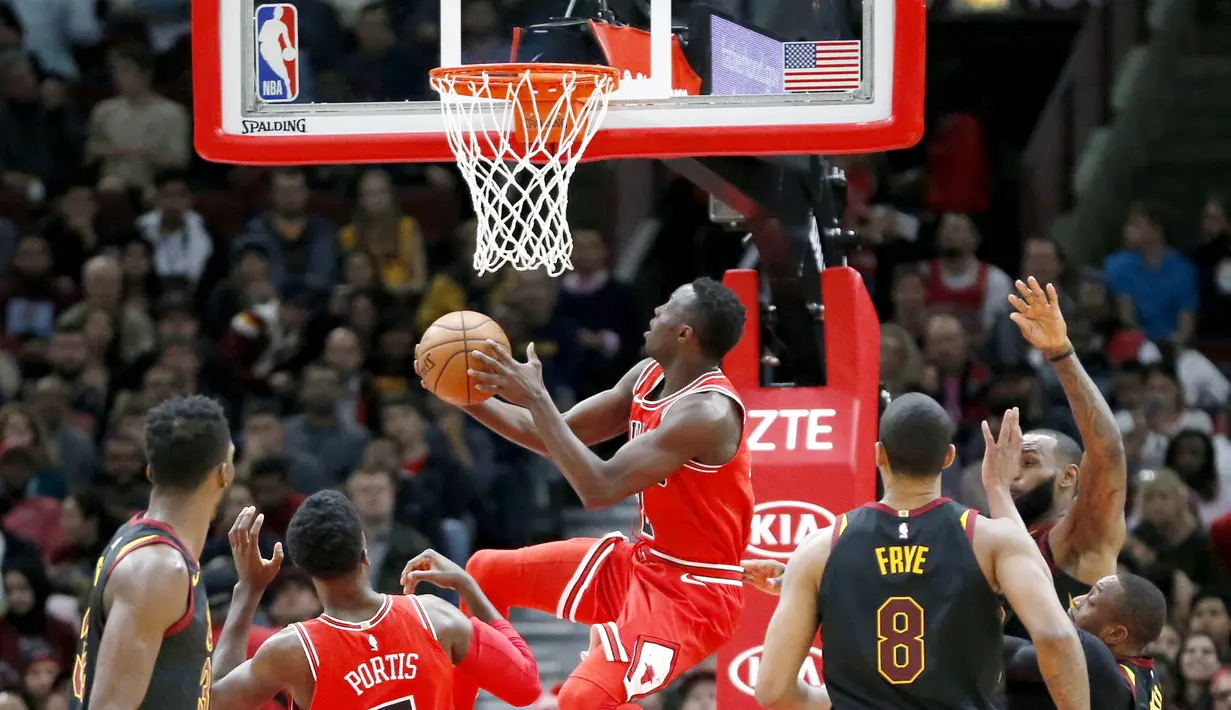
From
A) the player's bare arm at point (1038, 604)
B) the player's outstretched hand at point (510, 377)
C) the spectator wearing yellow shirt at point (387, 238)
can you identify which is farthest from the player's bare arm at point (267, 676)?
the spectator wearing yellow shirt at point (387, 238)

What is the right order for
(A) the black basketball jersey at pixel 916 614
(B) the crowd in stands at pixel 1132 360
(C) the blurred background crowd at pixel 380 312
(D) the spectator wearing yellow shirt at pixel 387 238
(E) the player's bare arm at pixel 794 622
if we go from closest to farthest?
(A) the black basketball jersey at pixel 916 614
(E) the player's bare arm at pixel 794 622
(B) the crowd in stands at pixel 1132 360
(C) the blurred background crowd at pixel 380 312
(D) the spectator wearing yellow shirt at pixel 387 238

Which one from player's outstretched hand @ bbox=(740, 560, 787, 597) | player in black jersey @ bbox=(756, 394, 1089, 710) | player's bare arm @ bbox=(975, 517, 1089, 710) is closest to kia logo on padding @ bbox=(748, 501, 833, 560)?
player's outstretched hand @ bbox=(740, 560, 787, 597)

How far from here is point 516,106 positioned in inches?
265

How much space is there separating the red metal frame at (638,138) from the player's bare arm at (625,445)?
0.96 m

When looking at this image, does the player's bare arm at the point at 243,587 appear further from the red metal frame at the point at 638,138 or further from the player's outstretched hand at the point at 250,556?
the red metal frame at the point at 638,138

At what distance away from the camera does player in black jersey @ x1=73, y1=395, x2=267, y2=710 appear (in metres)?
5.08

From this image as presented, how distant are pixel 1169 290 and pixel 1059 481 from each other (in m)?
6.31

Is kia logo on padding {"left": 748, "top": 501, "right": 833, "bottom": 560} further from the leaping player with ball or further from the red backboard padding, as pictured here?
the leaping player with ball

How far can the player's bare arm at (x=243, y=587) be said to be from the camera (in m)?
5.84

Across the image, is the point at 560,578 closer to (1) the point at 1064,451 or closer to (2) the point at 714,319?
(2) the point at 714,319

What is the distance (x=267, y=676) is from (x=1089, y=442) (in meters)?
2.54

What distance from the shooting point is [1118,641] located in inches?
230

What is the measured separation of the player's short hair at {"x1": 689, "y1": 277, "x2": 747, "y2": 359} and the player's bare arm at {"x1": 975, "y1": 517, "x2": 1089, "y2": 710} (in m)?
1.49

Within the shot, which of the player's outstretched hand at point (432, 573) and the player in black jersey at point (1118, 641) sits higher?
the player's outstretched hand at point (432, 573)
